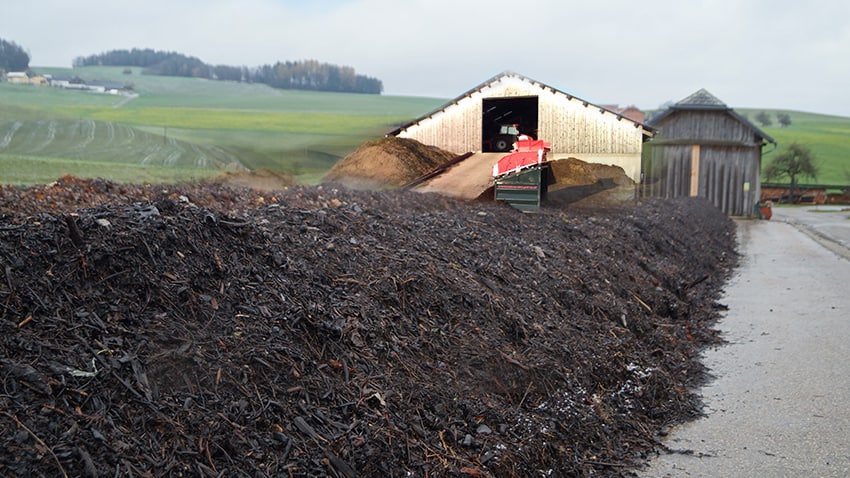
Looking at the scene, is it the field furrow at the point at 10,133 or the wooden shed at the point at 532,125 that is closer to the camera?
the field furrow at the point at 10,133

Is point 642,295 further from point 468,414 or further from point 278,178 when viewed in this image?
point 278,178

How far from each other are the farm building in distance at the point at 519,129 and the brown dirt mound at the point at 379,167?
505mm

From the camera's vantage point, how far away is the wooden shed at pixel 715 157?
113 ft

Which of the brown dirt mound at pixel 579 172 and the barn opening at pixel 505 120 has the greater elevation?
the barn opening at pixel 505 120

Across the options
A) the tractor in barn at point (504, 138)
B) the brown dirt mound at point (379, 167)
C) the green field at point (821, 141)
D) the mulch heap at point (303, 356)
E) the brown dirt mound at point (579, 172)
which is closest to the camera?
the mulch heap at point (303, 356)

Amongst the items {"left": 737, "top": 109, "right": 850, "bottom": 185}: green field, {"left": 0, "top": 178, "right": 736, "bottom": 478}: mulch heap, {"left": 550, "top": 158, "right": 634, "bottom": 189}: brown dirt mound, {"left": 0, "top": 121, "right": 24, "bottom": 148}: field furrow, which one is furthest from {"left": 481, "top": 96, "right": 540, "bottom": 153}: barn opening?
{"left": 737, "top": 109, "right": 850, "bottom": 185}: green field

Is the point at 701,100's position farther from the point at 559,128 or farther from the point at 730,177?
the point at 559,128

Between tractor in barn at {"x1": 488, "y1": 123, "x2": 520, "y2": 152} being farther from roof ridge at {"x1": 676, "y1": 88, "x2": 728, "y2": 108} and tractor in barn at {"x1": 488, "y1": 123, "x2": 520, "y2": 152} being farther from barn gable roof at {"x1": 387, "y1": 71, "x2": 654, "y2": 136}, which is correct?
roof ridge at {"x1": 676, "y1": 88, "x2": 728, "y2": 108}

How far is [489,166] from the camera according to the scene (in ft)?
51.3

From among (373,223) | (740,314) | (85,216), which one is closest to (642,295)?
(740,314)

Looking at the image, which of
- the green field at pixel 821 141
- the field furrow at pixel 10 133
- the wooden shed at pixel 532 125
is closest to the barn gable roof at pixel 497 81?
the wooden shed at pixel 532 125

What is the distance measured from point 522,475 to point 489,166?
1174 centimetres

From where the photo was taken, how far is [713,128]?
34688 mm

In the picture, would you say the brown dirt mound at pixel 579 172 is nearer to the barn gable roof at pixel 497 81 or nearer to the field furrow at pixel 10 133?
the barn gable roof at pixel 497 81
